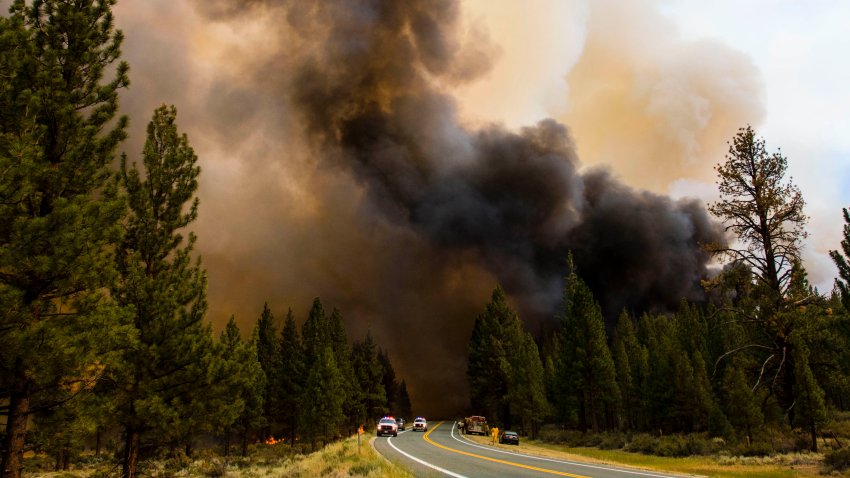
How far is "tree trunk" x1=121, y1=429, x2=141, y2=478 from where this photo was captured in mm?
17703

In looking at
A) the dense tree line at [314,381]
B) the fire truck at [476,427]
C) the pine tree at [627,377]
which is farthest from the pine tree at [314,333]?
the pine tree at [627,377]

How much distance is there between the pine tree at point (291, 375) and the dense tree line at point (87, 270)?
134 ft

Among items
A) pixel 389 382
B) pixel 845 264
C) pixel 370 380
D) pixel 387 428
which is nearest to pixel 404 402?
pixel 389 382

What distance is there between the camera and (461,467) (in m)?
17.5

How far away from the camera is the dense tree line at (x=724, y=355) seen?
22172mm

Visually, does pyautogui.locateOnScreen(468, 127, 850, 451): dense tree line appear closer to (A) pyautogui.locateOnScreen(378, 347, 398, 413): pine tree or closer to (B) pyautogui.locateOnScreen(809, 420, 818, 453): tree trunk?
(B) pyautogui.locateOnScreen(809, 420, 818, 453): tree trunk

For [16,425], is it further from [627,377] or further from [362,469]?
[627,377]

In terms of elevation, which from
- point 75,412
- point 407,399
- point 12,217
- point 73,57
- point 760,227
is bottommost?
point 407,399

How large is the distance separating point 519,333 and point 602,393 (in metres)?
14.7

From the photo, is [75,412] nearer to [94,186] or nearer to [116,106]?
[94,186]

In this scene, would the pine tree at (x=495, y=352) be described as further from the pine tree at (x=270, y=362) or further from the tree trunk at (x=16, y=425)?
the tree trunk at (x=16, y=425)

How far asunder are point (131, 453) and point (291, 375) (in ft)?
151

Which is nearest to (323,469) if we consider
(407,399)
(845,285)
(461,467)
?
(461,467)

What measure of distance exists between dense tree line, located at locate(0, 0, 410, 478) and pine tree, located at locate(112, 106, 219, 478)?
5 cm
